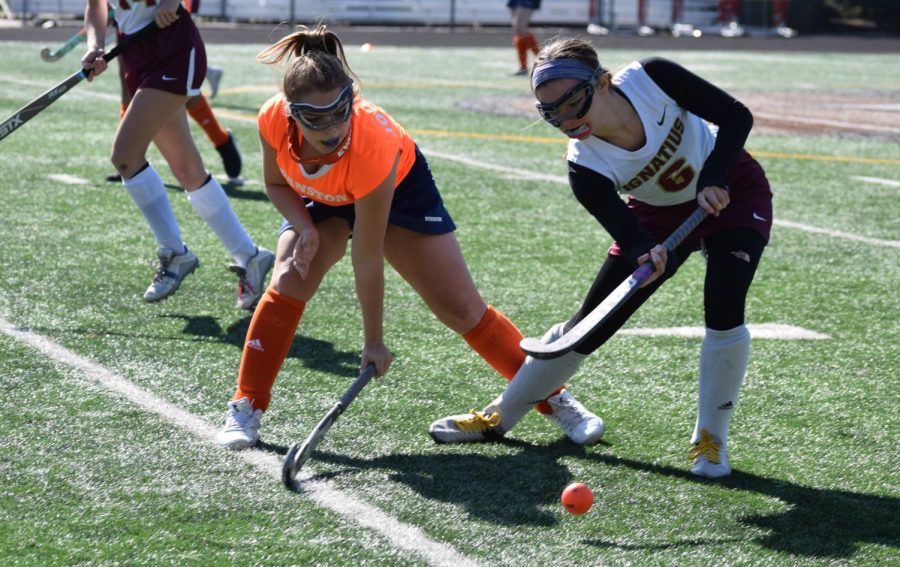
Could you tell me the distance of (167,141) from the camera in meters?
6.45

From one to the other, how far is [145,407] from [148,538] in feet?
3.93

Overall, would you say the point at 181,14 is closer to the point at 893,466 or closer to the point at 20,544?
the point at 20,544

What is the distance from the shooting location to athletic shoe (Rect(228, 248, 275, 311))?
6.01 m

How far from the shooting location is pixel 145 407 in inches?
181

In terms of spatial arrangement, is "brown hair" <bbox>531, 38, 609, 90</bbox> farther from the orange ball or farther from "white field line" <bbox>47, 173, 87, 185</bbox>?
"white field line" <bbox>47, 173, 87, 185</bbox>

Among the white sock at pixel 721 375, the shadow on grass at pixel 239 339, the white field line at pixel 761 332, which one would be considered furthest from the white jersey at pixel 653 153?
the white field line at pixel 761 332

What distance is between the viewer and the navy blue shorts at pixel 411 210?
430 centimetres

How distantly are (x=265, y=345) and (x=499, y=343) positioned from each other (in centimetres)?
82

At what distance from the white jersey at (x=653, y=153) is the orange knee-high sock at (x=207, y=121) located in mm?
5381

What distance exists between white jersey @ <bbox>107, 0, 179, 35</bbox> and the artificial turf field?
124 cm

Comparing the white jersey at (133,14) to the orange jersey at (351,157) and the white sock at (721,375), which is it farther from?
the white sock at (721,375)

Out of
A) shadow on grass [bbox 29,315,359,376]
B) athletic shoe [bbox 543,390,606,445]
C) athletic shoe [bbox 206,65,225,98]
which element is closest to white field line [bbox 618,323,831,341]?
shadow on grass [bbox 29,315,359,376]

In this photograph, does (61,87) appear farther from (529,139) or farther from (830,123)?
(830,123)

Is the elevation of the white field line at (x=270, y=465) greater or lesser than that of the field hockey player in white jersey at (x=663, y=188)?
lesser
